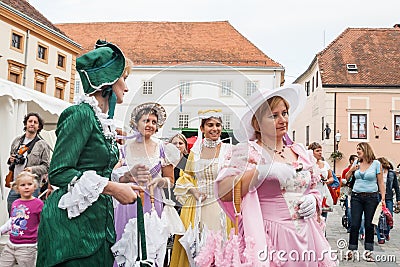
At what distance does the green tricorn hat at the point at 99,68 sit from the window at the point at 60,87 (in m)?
25.0

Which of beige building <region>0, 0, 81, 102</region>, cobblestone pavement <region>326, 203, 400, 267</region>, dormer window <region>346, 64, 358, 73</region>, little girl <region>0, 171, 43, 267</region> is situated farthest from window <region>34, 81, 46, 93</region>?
little girl <region>0, 171, 43, 267</region>

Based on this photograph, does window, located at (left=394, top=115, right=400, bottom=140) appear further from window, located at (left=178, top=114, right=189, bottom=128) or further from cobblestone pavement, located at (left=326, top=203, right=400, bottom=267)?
window, located at (left=178, top=114, right=189, bottom=128)

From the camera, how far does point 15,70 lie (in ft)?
74.0

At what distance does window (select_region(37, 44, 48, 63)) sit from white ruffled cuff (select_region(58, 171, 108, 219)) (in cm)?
2366

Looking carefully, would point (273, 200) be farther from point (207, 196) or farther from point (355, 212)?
point (355, 212)

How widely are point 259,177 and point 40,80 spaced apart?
2394cm

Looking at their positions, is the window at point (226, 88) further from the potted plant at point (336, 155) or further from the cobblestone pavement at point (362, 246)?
the potted plant at point (336, 155)

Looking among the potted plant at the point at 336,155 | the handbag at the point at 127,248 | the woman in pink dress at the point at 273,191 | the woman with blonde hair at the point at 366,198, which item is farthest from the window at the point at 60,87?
the woman in pink dress at the point at 273,191

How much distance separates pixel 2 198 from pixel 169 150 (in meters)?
4.93

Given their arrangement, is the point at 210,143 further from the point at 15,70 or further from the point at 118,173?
the point at 15,70

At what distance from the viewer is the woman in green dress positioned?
2.05 m

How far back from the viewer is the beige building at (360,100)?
95.7ft

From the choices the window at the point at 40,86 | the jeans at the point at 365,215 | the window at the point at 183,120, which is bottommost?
A: the jeans at the point at 365,215

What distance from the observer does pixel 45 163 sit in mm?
5297
